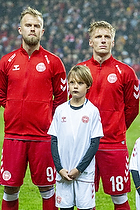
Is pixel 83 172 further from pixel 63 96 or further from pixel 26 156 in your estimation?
pixel 63 96

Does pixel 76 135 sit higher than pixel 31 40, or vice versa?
pixel 31 40

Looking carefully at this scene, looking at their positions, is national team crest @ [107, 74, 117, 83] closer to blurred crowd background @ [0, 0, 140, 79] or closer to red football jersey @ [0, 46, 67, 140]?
red football jersey @ [0, 46, 67, 140]

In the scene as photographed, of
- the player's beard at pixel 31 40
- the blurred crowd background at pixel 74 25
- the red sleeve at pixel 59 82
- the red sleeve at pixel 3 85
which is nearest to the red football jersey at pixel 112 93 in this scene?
the red sleeve at pixel 59 82

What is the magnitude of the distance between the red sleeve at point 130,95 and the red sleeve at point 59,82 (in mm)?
567

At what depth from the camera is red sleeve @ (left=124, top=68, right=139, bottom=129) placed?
362 cm

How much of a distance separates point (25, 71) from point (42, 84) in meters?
0.19

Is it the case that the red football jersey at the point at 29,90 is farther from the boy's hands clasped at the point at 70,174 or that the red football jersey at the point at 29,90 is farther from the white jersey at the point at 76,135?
the boy's hands clasped at the point at 70,174

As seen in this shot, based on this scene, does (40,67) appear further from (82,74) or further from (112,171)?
(112,171)

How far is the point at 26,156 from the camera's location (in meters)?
3.59

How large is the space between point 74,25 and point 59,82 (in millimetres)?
16940

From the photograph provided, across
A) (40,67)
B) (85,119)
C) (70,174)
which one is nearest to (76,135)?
(85,119)

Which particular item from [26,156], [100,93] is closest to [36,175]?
[26,156]

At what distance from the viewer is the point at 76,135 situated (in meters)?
3.02

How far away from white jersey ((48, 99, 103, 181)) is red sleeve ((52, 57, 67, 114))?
0.71 meters
